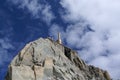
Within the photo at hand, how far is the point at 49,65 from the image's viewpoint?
136m

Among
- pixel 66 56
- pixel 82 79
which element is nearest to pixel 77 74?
pixel 82 79

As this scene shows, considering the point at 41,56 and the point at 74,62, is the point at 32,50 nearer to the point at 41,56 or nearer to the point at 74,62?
the point at 41,56

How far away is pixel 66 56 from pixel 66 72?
41.7ft

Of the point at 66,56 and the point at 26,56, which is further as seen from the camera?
the point at 66,56

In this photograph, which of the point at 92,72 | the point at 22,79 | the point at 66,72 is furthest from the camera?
the point at 92,72

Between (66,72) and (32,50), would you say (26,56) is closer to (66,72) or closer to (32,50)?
(32,50)

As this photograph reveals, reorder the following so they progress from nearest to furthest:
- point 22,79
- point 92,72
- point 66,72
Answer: point 22,79 < point 66,72 < point 92,72

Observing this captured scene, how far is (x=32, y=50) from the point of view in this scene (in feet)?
460

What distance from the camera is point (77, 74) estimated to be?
456 feet

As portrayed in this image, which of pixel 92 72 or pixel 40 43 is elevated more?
pixel 40 43

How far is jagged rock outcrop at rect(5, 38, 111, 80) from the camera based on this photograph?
429ft

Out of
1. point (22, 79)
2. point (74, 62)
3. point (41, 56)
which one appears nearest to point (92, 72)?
point (74, 62)

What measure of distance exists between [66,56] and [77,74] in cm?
1117

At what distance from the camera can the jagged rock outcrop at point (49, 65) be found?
131 meters
